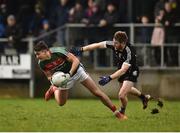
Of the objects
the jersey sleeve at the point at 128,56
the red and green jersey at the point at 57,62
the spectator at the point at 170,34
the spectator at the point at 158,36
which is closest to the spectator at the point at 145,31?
the spectator at the point at 158,36

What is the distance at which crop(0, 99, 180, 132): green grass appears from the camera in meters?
14.0

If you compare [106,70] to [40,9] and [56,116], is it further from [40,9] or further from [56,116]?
[56,116]

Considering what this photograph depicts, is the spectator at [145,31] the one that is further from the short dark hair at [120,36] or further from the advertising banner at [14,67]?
the short dark hair at [120,36]

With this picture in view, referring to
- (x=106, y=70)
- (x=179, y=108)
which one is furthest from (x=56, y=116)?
(x=106, y=70)

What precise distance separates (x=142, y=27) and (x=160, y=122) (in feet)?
33.3

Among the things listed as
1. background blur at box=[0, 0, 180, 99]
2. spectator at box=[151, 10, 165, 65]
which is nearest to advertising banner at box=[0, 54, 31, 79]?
background blur at box=[0, 0, 180, 99]

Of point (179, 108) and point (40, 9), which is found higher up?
point (40, 9)

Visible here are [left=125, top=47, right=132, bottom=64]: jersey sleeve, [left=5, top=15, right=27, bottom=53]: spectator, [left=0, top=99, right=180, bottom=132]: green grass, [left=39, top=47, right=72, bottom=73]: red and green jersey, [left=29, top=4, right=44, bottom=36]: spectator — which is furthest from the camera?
[left=29, top=4, right=44, bottom=36]: spectator

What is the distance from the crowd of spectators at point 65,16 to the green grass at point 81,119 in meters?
5.07

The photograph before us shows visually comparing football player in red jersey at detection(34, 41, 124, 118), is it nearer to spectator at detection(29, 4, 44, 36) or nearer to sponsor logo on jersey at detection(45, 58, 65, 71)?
sponsor logo on jersey at detection(45, 58, 65, 71)

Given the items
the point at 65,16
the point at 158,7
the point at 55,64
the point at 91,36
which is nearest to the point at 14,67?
the point at 65,16

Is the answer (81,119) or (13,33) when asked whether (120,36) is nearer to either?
(81,119)

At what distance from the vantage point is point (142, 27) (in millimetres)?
25250

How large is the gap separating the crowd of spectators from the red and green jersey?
8545 millimetres
